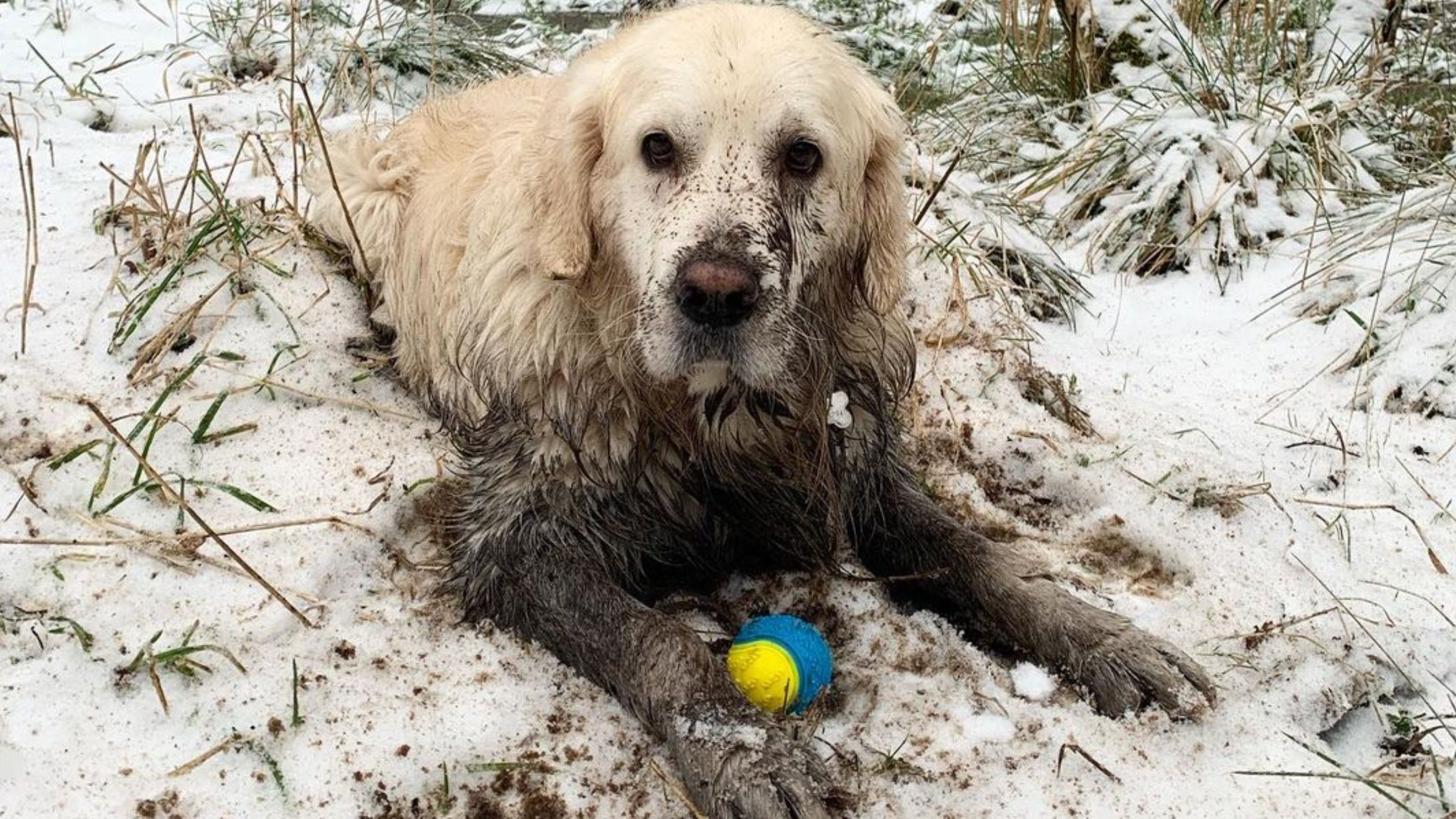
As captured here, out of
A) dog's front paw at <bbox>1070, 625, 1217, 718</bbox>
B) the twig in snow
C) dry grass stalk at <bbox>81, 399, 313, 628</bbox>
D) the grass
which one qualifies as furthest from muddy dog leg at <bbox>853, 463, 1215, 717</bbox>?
the grass

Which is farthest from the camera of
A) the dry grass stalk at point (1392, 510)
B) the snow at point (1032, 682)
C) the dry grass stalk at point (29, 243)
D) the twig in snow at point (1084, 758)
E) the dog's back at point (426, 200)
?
the dry grass stalk at point (29, 243)

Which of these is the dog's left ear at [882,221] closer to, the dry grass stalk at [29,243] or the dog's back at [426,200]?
the dog's back at [426,200]

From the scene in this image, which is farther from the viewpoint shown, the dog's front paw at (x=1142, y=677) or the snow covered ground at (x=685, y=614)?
the dog's front paw at (x=1142, y=677)

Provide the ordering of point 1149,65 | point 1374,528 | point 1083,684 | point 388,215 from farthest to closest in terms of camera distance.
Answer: point 1149,65 < point 388,215 < point 1374,528 < point 1083,684

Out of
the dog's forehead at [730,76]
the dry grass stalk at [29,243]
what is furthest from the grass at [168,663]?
the dog's forehead at [730,76]

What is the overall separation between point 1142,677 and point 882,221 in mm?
1270

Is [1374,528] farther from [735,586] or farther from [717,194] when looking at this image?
[717,194]

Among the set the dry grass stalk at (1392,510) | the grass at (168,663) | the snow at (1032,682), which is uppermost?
the dry grass stalk at (1392,510)

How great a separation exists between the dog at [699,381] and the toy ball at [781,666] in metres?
0.07

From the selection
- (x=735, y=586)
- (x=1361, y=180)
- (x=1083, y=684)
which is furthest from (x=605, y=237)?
(x=1361, y=180)

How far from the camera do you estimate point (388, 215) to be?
4.17 m

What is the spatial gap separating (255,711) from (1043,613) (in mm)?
1814

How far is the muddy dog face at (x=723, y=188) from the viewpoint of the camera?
2672 mm

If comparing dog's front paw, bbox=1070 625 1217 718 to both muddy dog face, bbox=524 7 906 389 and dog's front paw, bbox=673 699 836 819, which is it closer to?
dog's front paw, bbox=673 699 836 819
